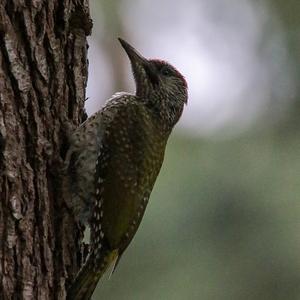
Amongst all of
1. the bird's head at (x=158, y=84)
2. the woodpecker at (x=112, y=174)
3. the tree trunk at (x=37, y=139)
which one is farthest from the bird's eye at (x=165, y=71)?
the tree trunk at (x=37, y=139)

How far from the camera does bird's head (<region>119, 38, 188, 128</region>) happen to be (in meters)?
5.99

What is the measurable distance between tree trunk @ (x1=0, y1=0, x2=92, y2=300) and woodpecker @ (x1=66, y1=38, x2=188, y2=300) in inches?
4.7

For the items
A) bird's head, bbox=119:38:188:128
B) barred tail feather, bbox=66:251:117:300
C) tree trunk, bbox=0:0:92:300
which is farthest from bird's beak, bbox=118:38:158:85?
barred tail feather, bbox=66:251:117:300

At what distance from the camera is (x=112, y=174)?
529 cm

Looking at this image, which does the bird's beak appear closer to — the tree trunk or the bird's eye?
the bird's eye

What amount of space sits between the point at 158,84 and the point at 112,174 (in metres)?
0.90

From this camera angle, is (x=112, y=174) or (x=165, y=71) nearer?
(x=112, y=174)

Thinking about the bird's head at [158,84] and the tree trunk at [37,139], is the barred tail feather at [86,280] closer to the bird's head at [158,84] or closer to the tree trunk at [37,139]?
the tree trunk at [37,139]

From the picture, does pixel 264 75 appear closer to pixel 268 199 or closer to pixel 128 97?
pixel 268 199

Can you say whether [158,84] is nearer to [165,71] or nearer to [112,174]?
[165,71]

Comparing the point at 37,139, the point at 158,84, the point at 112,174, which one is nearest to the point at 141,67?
the point at 158,84

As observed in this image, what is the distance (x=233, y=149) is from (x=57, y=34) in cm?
312

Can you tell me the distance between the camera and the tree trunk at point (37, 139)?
4.31 metres

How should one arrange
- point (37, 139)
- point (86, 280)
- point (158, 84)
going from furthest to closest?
1. point (158, 84)
2. point (86, 280)
3. point (37, 139)
